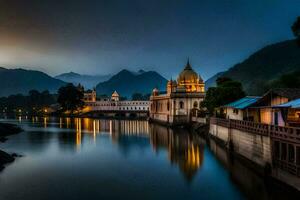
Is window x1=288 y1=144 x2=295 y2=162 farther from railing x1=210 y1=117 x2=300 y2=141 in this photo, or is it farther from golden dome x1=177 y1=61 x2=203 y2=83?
golden dome x1=177 y1=61 x2=203 y2=83

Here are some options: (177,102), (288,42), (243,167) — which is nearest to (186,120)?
(177,102)

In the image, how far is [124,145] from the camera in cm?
5753

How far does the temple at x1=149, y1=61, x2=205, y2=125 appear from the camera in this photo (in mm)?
96125

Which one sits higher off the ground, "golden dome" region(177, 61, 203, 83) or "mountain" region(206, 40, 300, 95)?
"mountain" region(206, 40, 300, 95)

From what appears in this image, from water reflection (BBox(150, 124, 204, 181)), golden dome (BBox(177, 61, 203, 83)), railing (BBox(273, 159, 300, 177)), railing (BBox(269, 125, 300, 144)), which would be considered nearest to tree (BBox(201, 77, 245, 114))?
water reflection (BBox(150, 124, 204, 181))

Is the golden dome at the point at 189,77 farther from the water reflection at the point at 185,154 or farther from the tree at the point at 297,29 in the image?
the tree at the point at 297,29

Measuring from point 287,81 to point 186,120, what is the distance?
3674 centimetres

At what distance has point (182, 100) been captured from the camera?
9806 centimetres

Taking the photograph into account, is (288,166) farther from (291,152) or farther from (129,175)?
(129,175)

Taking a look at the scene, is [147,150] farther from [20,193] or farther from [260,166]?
[20,193]

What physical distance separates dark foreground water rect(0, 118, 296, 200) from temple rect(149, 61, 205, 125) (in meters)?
42.6

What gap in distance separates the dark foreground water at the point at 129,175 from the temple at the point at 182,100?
42628 mm

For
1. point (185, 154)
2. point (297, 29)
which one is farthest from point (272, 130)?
point (297, 29)

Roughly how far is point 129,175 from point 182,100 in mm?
65188
